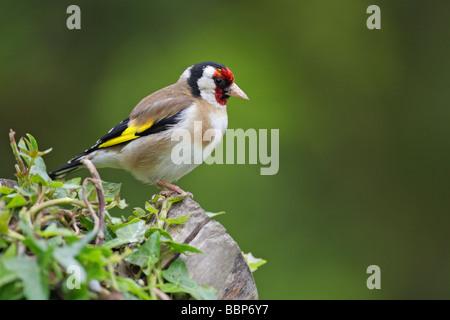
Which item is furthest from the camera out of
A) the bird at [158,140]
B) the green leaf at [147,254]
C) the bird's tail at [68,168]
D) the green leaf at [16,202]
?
the bird at [158,140]

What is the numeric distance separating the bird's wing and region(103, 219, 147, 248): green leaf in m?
1.67

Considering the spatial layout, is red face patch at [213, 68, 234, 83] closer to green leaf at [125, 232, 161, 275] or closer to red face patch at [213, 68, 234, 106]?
red face patch at [213, 68, 234, 106]

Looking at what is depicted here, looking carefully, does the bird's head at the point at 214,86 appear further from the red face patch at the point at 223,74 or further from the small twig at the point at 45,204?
the small twig at the point at 45,204

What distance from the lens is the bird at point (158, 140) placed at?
3.78 meters

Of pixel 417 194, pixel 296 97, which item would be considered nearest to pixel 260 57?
pixel 296 97

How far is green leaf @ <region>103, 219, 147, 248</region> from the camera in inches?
80.9

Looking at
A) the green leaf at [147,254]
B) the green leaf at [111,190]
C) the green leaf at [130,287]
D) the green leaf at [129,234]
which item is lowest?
the green leaf at [130,287]

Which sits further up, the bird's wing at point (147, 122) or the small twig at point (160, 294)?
the bird's wing at point (147, 122)

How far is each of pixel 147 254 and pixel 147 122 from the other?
1906mm

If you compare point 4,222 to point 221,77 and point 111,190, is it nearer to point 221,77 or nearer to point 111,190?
point 111,190

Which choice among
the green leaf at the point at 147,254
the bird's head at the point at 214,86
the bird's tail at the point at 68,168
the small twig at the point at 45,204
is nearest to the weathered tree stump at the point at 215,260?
the green leaf at the point at 147,254

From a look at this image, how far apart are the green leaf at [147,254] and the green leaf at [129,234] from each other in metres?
0.05

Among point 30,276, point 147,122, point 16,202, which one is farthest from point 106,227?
point 147,122

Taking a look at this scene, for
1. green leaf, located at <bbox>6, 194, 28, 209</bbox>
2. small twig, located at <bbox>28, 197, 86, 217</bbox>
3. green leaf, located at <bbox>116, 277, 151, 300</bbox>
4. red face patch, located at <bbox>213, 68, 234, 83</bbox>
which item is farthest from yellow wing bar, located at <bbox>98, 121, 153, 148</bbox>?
green leaf, located at <bbox>116, 277, 151, 300</bbox>
